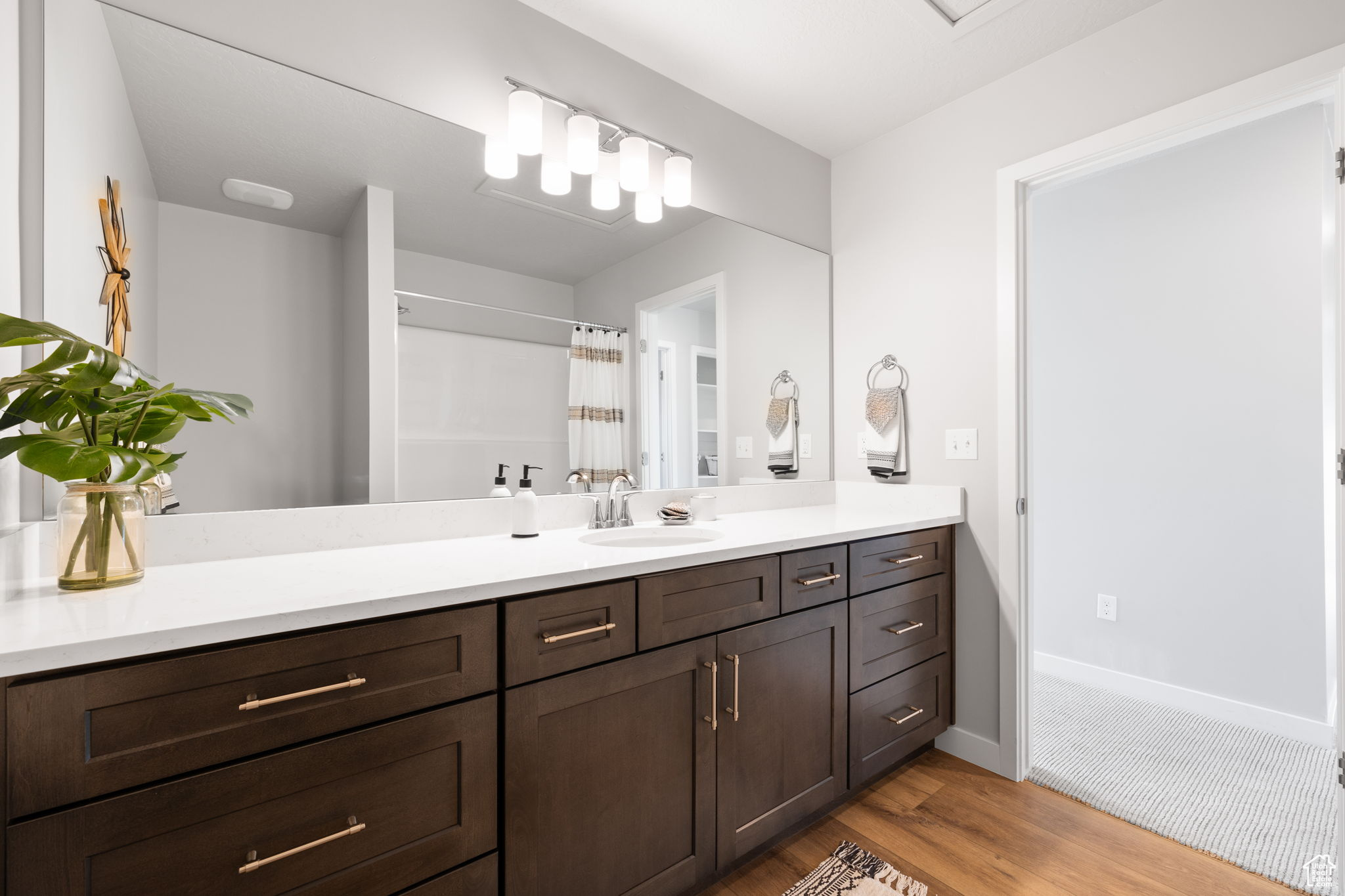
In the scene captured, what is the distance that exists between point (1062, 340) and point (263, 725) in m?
3.35

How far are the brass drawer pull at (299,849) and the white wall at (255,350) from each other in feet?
A: 2.46

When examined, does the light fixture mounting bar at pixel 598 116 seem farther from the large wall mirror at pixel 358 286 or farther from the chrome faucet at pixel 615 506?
the chrome faucet at pixel 615 506

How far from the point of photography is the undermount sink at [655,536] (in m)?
1.78

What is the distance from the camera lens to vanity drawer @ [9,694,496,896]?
2.49 feet

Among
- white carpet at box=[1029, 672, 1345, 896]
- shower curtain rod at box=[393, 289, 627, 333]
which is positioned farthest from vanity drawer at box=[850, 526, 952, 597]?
shower curtain rod at box=[393, 289, 627, 333]

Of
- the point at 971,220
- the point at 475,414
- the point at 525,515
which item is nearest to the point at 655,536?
the point at 525,515

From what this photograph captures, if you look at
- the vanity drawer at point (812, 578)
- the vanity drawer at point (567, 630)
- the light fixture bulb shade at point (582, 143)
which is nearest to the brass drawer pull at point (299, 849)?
the vanity drawer at point (567, 630)

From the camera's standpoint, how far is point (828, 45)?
1.92 meters

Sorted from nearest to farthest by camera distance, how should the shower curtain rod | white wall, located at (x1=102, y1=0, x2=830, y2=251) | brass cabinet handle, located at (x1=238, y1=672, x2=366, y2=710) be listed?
brass cabinet handle, located at (x1=238, y1=672, x2=366, y2=710), white wall, located at (x1=102, y1=0, x2=830, y2=251), the shower curtain rod

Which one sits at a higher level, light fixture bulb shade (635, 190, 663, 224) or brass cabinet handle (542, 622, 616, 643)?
light fixture bulb shade (635, 190, 663, 224)

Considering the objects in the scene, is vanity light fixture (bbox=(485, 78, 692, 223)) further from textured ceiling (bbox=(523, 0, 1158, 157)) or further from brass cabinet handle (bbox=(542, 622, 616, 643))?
brass cabinet handle (bbox=(542, 622, 616, 643))

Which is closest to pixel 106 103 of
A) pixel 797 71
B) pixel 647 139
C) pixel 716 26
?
pixel 647 139

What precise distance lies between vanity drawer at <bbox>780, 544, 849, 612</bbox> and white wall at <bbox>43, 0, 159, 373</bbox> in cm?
150

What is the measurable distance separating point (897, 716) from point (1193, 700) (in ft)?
4.96
